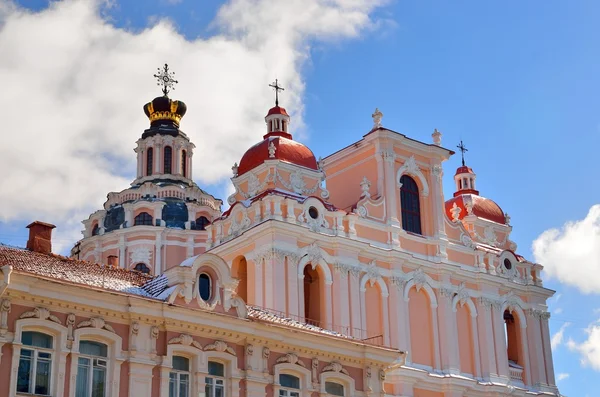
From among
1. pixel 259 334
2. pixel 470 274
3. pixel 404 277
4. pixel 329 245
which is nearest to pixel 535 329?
pixel 470 274

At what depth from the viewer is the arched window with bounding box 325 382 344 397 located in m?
30.0

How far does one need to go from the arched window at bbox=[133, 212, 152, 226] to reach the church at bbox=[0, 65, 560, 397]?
0.41 feet

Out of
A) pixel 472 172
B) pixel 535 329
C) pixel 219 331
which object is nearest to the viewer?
pixel 219 331

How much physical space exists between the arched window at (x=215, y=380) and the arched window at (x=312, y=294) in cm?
1883

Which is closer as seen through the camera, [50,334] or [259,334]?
[50,334]

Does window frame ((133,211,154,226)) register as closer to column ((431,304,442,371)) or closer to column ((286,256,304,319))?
column ((286,256,304,319))

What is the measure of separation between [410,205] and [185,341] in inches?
1083

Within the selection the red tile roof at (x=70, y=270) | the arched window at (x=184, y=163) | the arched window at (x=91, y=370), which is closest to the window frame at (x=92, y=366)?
the arched window at (x=91, y=370)

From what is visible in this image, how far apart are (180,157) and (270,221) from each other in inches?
948

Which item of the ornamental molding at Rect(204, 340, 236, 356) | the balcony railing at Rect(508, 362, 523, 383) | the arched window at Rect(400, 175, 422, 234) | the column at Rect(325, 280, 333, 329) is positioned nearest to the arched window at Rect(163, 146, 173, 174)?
the arched window at Rect(400, 175, 422, 234)

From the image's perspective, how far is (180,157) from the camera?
68250mm

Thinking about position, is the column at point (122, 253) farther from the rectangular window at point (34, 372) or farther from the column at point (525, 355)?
the rectangular window at point (34, 372)

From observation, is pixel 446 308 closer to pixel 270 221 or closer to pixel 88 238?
pixel 270 221

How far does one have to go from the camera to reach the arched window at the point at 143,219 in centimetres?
6356
